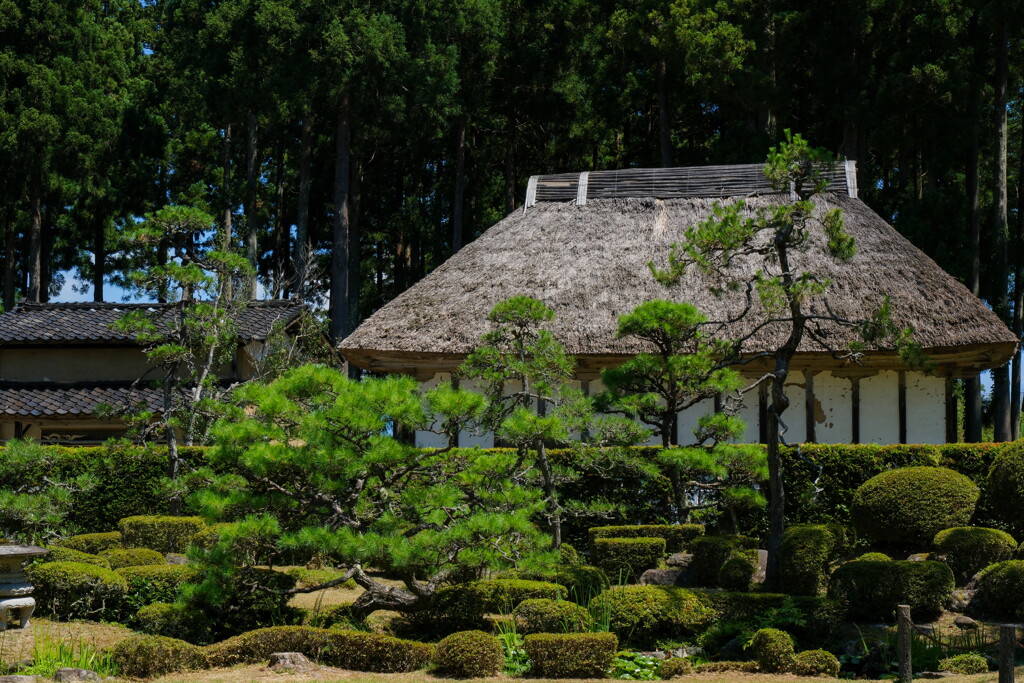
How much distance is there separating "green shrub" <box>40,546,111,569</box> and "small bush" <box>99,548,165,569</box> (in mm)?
81

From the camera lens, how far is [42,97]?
28.1m

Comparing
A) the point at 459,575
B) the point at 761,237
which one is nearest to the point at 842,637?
the point at 459,575

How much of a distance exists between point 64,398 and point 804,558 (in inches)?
665

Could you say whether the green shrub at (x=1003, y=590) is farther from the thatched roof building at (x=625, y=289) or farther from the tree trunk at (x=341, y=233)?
the tree trunk at (x=341, y=233)

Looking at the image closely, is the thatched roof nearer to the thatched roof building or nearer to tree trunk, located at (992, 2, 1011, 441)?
the thatched roof building

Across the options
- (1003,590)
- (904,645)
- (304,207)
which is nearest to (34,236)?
(304,207)

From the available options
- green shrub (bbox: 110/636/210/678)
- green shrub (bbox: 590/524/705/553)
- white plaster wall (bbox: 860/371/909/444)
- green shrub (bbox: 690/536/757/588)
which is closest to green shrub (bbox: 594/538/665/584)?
green shrub (bbox: 690/536/757/588)

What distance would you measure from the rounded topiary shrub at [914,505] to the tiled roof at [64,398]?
14.6 metres

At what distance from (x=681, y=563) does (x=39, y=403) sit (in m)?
15.4

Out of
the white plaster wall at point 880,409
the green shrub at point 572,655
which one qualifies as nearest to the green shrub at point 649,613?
the green shrub at point 572,655

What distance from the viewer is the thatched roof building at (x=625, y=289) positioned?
57.4 ft

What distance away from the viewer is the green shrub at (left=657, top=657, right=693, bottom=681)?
9.59 metres

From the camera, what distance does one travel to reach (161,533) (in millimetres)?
14195

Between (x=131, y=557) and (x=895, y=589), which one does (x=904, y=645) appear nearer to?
(x=895, y=589)
